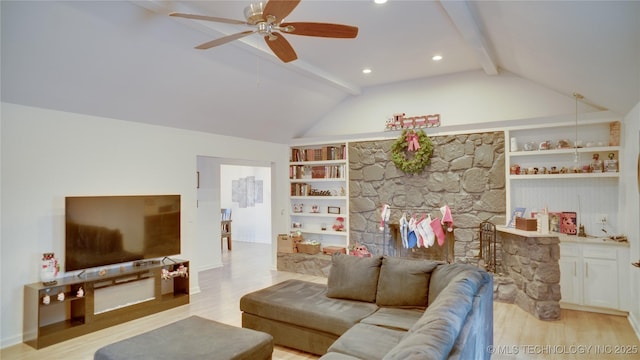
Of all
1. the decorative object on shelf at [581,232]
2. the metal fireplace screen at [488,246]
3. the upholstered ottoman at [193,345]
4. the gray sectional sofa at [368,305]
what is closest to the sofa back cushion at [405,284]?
the gray sectional sofa at [368,305]

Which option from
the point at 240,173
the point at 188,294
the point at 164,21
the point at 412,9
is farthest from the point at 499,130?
the point at 240,173

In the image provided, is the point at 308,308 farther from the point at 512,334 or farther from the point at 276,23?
the point at 276,23

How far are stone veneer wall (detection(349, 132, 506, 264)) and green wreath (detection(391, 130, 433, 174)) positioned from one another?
0.33ft

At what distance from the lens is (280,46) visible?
2.76m

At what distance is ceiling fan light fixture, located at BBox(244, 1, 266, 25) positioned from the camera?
2262 millimetres

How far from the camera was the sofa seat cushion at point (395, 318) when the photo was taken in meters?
2.73

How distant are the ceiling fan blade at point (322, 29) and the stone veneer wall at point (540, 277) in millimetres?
3342

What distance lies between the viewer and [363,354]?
2268 millimetres

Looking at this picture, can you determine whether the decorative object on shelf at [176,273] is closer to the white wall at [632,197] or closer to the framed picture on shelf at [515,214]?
the framed picture on shelf at [515,214]

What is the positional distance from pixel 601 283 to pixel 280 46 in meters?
4.57

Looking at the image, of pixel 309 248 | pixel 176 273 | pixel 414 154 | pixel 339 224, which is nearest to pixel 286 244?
pixel 309 248

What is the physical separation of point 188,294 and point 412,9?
4.46 metres

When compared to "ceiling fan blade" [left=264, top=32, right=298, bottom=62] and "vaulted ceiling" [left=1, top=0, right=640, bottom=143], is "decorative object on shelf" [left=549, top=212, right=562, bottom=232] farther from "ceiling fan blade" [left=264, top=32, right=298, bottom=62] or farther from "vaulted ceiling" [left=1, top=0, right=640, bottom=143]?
"ceiling fan blade" [left=264, top=32, right=298, bottom=62]

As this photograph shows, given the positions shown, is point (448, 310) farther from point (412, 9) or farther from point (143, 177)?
point (143, 177)
